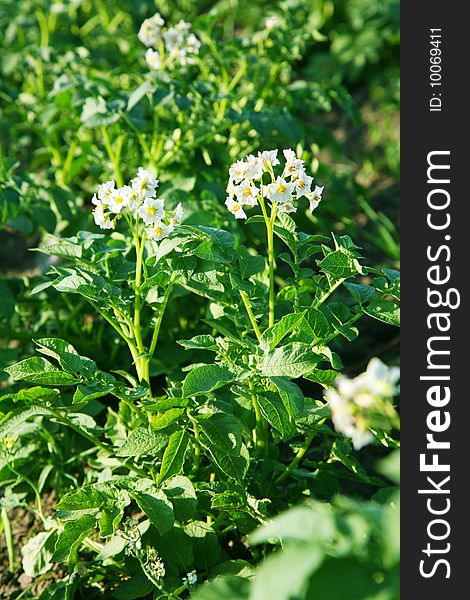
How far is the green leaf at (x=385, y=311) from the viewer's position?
1355 millimetres

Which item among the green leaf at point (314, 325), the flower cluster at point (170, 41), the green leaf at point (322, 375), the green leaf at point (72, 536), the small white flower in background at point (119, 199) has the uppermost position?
the flower cluster at point (170, 41)

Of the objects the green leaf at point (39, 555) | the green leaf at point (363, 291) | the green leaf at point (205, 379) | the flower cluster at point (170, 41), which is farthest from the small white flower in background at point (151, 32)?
the green leaf at point (39, 555)

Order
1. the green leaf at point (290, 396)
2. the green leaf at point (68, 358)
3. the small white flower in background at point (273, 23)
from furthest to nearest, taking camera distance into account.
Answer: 1. the small white flower in background at point (273, 23)
2. the green leaf at point (68, 358)
3. the green leaf at point (290, 396)

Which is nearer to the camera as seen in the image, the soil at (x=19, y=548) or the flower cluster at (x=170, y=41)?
the soil at (x=19, y=548)

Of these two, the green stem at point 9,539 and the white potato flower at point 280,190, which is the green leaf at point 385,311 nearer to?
the white potato flower at point 280,190

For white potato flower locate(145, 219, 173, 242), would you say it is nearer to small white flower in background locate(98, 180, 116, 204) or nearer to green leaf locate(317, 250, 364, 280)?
small white flower in background locate(98, 180, 116, 204)

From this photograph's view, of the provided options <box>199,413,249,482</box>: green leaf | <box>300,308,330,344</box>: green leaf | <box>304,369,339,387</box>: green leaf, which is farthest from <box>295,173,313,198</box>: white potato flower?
<box>199,413,249,482</box>: green leaf

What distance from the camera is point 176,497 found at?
4.71 feet

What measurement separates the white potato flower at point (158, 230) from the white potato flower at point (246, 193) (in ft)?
0.45

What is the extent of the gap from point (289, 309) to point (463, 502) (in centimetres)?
65

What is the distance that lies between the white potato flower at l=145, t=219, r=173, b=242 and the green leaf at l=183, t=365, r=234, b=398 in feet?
0.81

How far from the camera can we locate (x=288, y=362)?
Answer: 128 cm

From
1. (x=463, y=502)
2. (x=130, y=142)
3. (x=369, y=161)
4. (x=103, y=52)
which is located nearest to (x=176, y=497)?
(x=463, y=502)

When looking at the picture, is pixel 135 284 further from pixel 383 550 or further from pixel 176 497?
pixel 383 550
